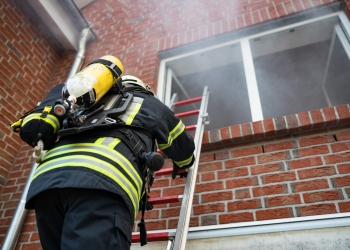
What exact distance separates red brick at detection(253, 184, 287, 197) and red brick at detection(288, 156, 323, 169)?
20cm

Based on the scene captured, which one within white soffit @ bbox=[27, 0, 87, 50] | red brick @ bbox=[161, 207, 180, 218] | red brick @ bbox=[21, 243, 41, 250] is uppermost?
white soffit @ bbox=[27, 0, 87, 50]

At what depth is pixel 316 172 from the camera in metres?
2.30

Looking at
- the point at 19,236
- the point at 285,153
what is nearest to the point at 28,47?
the point at 19,236

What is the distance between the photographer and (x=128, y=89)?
1.94 meters

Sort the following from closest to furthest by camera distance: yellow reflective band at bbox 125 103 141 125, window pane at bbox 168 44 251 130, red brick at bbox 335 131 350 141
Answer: yellow reflective band at bbox 125 103 141 125 → red brick at bbox 335 131 350 141 → window pane at bbox 168 44 251 130

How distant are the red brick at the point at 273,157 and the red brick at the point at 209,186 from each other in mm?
393

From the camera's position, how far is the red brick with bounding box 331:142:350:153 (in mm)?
2350

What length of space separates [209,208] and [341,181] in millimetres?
1013

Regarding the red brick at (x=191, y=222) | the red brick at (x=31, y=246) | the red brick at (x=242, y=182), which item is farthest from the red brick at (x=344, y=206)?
the red brick at (x=31, y=246)

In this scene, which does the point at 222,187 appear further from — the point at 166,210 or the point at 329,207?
the point at 329,207

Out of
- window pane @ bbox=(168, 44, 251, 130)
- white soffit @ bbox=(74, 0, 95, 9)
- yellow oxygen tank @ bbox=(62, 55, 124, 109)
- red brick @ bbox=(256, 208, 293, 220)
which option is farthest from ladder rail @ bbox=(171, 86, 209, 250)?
white soffit @ bbox=(74, 0, 95, 9)

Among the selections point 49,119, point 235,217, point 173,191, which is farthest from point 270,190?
point 49,119

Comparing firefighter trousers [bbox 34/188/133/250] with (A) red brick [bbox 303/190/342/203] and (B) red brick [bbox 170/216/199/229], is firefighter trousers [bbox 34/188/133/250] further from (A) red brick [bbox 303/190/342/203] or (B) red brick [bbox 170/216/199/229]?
(A) red brick [bbox 303/190/342/203]

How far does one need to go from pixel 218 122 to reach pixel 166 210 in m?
3.13
